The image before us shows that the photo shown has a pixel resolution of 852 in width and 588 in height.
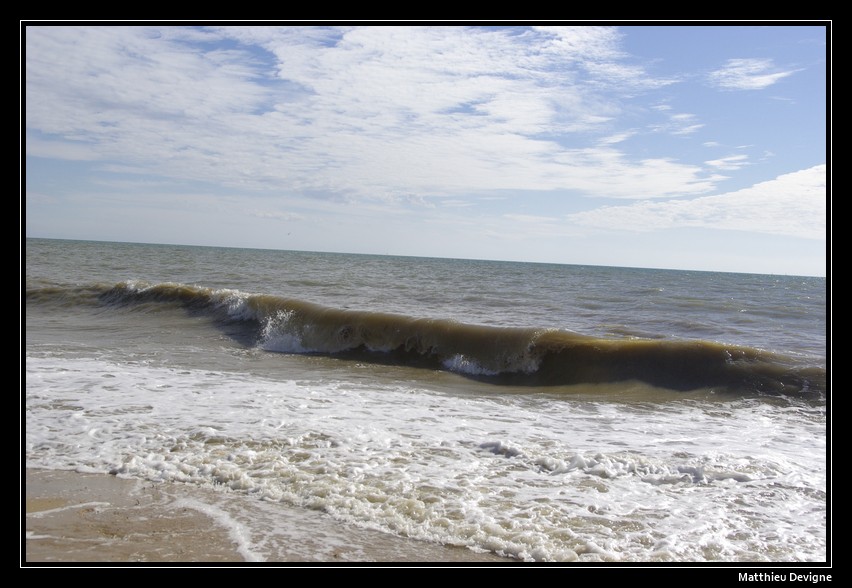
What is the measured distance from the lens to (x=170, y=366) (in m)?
9.23

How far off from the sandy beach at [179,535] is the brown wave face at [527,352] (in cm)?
628

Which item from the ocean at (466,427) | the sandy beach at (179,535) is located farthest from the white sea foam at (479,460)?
the sandy beach at (179,535)

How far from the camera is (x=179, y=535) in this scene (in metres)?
3.71

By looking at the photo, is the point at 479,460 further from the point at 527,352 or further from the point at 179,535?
the point at 527,352

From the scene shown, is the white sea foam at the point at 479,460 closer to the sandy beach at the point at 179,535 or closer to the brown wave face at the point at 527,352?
the sandy beach at the point at 179,535

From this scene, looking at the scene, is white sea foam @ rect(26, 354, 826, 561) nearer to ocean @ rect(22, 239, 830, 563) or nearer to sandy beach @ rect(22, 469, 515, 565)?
ocean @ rect(22, 239, 830, 563)

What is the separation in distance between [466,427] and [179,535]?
3.29m

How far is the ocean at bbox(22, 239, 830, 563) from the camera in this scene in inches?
161

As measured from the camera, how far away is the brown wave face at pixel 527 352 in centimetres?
923

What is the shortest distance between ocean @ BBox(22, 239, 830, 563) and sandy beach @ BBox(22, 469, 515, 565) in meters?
0.09

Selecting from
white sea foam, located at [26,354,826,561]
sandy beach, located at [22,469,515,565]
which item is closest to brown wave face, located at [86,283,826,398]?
white sea foam, located at [26,354,826,561]

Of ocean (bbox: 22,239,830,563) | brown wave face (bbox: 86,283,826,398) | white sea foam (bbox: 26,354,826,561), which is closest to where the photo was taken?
white sea foam (bbox: 26,354,826,561)
